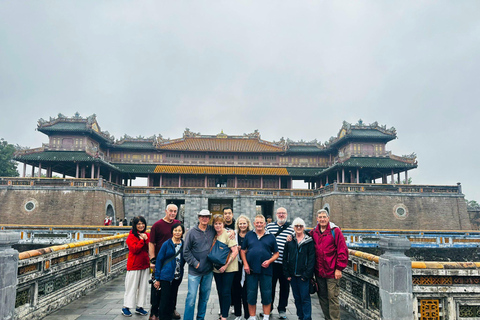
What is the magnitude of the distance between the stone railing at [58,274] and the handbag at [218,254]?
3.09 meters

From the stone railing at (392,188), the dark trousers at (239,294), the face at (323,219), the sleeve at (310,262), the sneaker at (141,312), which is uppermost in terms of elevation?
the stone railing at (392,188)

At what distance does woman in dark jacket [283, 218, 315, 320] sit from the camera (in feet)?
16.1

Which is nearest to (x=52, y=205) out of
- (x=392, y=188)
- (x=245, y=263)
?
(x=245, y=263)

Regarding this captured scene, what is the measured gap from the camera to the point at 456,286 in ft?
14.5

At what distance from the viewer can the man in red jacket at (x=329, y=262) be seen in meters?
Result: 4.75

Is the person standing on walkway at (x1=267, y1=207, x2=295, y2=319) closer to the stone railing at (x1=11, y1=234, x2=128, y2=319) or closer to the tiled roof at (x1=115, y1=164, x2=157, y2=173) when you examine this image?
the stone railing at (x1=11, y1=234, x2=128, y2=319)

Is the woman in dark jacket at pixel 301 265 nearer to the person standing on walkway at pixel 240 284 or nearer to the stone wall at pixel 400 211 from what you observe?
the person standing on walkway at pixel 240 284

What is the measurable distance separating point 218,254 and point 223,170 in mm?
27161

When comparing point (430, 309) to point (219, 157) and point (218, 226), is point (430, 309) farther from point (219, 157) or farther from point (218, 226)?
point (219, 157)

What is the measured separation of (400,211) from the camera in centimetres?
2528

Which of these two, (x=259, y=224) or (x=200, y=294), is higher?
(x=259, y=224)

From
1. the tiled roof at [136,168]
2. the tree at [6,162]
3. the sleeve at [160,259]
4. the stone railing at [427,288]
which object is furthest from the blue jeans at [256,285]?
the tree at [6,162]

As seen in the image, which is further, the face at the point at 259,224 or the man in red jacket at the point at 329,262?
the face at the point at 259,224

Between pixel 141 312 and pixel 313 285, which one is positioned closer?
pixel 313 285
